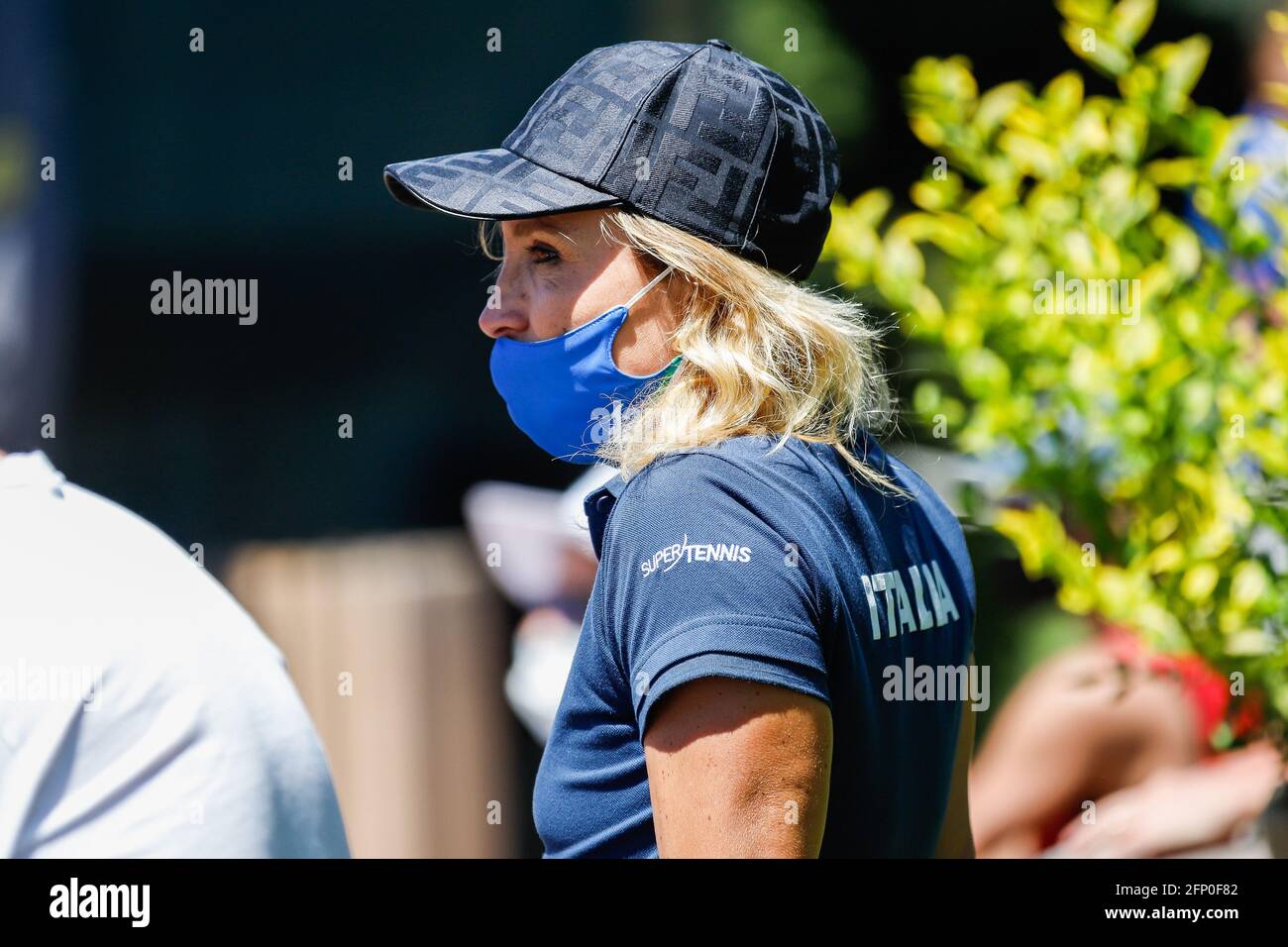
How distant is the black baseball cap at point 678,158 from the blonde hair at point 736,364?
37 mm

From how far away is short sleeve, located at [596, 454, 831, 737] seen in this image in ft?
4.07

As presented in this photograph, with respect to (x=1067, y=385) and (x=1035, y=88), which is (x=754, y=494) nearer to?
(x=1067, y=385)

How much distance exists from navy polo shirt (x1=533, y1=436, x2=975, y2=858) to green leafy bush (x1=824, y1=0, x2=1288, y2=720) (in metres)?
1.06

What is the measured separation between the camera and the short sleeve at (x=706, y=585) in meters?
1.24

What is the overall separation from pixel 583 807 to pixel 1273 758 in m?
1.98

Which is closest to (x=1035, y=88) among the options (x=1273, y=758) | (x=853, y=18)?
(x=853, y=18)

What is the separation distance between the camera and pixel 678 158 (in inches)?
59.2

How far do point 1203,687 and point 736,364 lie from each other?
67.8 inches
